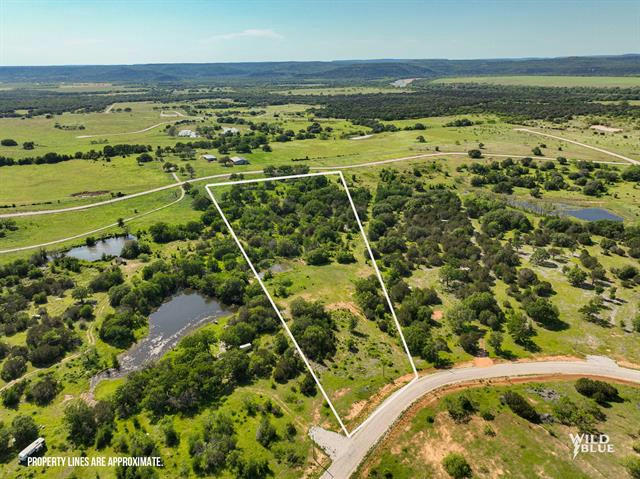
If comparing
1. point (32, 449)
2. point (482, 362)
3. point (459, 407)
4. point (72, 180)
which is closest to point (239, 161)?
point (72, 180)

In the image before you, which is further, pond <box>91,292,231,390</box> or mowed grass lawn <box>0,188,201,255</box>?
mowed grass lawn <box>0,188,201,255</box>

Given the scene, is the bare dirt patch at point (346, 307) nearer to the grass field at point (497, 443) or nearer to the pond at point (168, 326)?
the pond at point (168, 326)

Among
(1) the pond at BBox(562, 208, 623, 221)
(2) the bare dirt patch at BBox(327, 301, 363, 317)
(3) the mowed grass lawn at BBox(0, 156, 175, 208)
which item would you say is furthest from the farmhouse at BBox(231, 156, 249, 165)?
(1) the pond at BBox(562, 208, 623, 221)

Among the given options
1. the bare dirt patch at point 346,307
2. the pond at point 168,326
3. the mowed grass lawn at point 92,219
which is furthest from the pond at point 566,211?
the mowed grass lawn at point 92,219

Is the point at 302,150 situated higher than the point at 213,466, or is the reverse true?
the point at 302,150

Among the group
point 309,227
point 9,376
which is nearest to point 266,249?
point 309,227

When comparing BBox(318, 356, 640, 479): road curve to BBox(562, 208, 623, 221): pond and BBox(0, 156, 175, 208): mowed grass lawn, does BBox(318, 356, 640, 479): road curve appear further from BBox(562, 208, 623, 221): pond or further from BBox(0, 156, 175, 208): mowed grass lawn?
BBox(0, 156, 175, 208): mowed grass lawn

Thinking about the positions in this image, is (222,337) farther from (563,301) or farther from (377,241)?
(563,301)

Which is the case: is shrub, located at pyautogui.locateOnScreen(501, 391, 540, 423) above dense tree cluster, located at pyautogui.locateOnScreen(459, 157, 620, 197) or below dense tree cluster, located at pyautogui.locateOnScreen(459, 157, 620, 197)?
below
